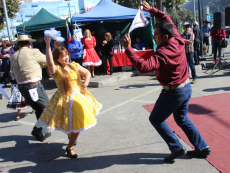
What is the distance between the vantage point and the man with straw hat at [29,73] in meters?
3.91

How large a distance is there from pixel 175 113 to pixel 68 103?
1473 millimetres

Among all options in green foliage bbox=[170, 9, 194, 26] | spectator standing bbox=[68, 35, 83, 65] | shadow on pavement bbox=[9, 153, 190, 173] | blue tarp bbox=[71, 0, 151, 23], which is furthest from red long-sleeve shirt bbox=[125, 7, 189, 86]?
green foliage bbox=[170, 9, 194, 26]

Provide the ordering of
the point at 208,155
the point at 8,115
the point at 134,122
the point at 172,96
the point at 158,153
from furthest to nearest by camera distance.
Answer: the point at 8,115 → the point at 134,122 → the point at 158,153 → the point at 208,155 → the point at 172,96

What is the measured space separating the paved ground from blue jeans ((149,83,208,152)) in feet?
0.93

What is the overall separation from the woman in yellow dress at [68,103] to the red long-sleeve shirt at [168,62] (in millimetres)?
1112

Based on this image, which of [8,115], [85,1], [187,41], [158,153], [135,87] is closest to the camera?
[158,153]

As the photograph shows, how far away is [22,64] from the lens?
3.90 meters

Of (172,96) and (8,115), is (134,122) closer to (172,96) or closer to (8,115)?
(172,96)

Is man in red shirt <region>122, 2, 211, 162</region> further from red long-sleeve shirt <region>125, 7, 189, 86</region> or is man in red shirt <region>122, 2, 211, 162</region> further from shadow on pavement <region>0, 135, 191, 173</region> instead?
shadow on pavement <region>0, 135, 191, 173</region>

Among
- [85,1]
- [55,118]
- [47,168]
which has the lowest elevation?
[47,168]

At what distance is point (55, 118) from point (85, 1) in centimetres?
7257

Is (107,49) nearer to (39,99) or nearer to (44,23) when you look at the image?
(44,23)

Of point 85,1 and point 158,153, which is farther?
point 85,1

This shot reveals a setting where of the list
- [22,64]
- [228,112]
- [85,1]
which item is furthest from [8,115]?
[85,1]
